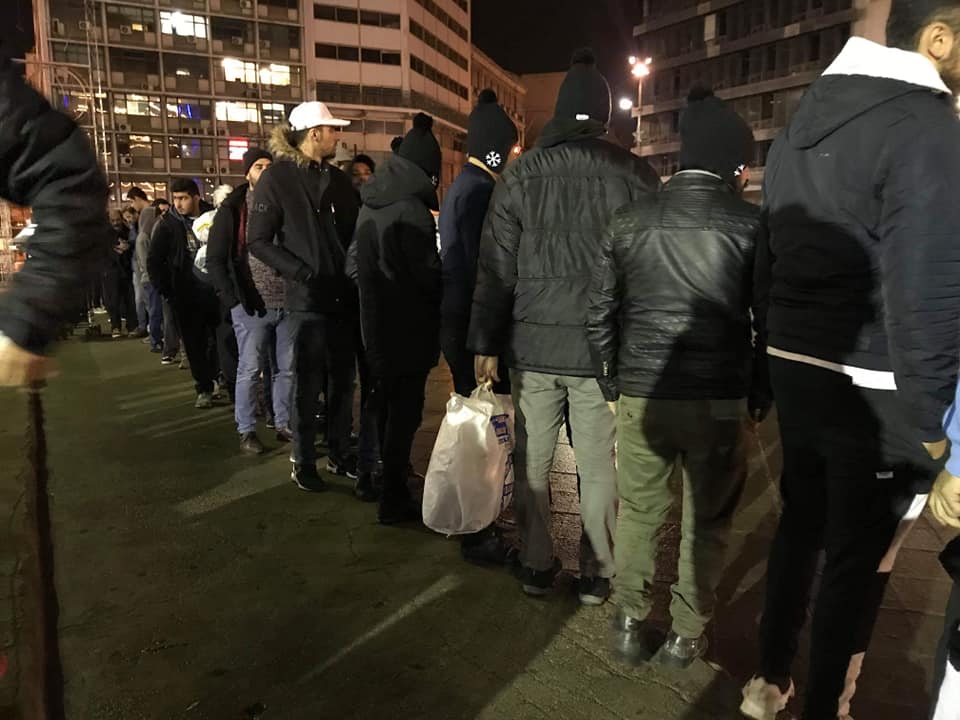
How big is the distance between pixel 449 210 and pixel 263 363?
2.37 m

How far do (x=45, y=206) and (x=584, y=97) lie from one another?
233cm

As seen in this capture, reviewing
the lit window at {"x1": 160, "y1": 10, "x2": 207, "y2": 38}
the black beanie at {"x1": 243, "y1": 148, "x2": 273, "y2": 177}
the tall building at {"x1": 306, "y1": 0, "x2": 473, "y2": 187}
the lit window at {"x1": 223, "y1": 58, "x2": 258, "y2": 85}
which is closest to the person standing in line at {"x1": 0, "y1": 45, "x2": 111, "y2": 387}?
the black beanie at {"x1": 243, "y1": 148, "x2": 273, "y2": 177}

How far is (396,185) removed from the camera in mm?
4125

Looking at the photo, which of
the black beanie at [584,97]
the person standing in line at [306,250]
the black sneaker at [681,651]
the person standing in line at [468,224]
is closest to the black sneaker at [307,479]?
the person standing in line at [306,250]

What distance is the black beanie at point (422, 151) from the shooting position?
425cm

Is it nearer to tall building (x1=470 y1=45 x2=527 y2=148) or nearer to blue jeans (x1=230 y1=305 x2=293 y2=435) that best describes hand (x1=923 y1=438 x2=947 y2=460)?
blue jeans (x1=230 y1=305 x2=293 y2=435)

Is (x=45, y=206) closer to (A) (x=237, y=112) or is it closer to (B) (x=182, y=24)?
(A) (x=237, y=112)

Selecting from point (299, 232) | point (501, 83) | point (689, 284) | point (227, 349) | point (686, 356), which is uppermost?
point (501, 83)

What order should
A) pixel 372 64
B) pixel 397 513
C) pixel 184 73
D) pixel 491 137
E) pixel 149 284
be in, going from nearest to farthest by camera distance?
1. pixel 491 137
2. pixel 397 513
3. pixel 149 284
4. pixel 184 73
5. pixel 372 64

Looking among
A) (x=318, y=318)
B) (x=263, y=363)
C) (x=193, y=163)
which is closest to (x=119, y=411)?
(x=263, y=363)

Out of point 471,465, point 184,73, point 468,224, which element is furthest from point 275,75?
point 471,465

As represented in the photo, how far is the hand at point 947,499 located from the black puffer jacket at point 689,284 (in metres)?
0.96

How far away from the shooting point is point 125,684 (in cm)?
284

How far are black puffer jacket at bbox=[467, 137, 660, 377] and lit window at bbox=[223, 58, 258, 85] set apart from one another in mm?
65057
